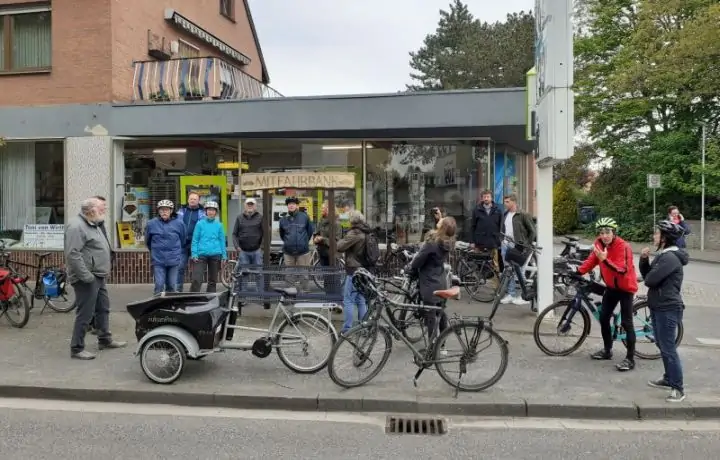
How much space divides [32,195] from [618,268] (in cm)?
1200

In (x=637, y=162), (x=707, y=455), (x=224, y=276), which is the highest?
(x=637, y=162)

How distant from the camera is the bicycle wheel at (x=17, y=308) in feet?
27.8

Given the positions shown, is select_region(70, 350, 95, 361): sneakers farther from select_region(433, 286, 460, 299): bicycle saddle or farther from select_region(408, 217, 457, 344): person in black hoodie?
select_region(433, 286, 460, 299): bicycle saddle

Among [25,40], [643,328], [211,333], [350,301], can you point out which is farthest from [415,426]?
[25,40]

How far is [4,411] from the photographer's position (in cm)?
548

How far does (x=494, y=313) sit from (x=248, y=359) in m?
3.82

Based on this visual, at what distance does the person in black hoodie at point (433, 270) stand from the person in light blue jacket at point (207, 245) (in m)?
3.79

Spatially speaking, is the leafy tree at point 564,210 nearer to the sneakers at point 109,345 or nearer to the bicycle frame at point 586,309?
the bicycle frame at point 586,309

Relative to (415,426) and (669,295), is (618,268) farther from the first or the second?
(415,426)

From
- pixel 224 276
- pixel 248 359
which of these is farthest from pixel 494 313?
pixel 224 276

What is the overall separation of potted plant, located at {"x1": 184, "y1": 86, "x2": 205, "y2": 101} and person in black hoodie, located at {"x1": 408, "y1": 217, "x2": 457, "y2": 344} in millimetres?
8069

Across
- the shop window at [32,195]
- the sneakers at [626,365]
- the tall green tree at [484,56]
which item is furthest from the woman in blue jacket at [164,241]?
the tall green tree at [484,56]

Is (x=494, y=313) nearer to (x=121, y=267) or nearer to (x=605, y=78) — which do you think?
(x=121, y=267)

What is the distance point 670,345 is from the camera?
5.66 m
